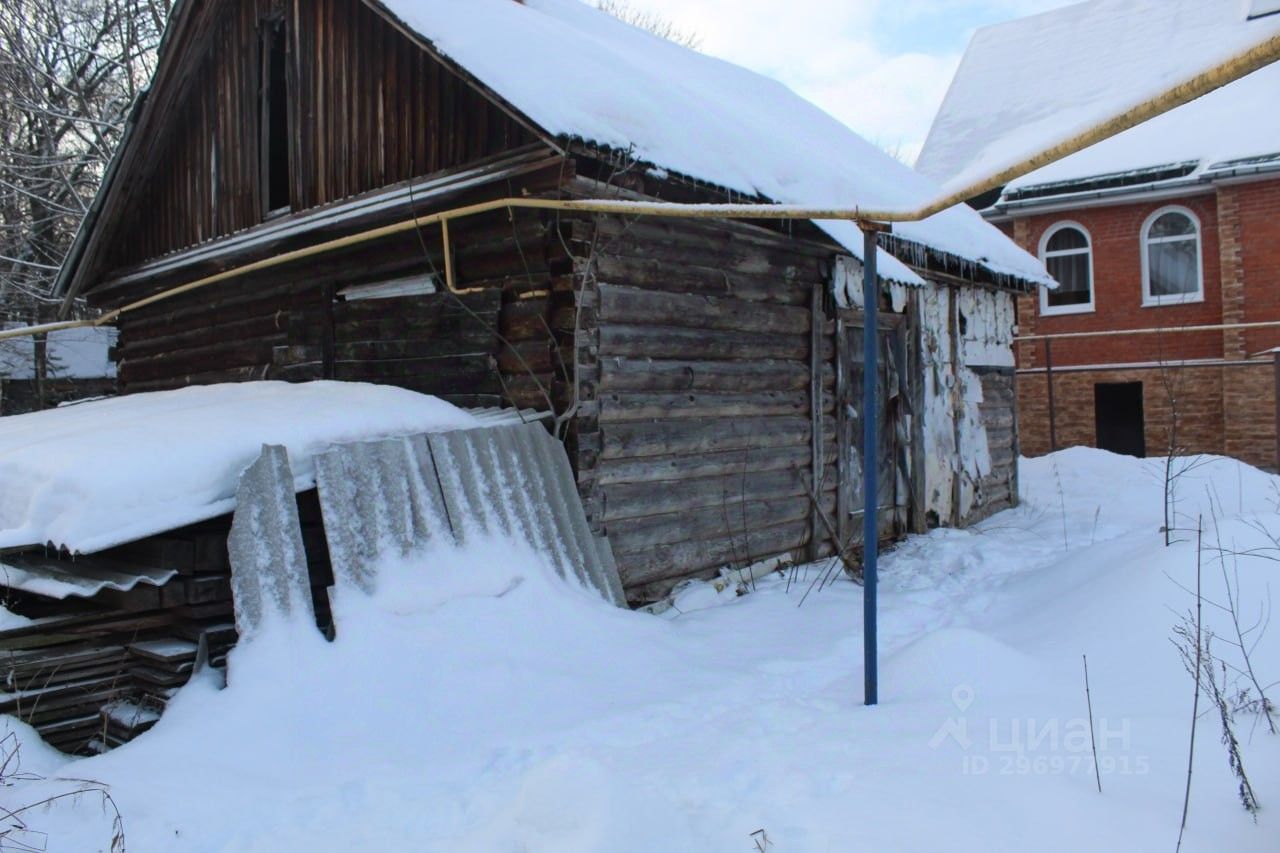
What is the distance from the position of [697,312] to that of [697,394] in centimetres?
64

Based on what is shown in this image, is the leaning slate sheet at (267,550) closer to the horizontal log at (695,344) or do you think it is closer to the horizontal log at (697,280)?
the horizontal log at (695,344)

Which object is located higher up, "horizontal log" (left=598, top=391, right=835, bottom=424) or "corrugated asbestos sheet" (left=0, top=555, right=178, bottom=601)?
"horizontal log" (left=598, top=391, right=835, bottom=424)

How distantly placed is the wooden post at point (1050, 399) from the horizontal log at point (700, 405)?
371 inches

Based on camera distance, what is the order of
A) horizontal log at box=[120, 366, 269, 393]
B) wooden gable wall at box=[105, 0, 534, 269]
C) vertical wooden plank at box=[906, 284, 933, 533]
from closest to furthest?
1. wooden gable wall at box=[105, 0, 534, 269]
2. horizontal log at box=[120, 366, 269, 393]
3. vertical wooden plank at box=[906, 284, 933, 533]

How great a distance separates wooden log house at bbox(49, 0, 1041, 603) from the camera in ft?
19.8

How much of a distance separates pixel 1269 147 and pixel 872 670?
642 inches

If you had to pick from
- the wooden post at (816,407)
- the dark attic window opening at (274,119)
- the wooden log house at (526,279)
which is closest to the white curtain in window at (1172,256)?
the wooden log house at (526,279)

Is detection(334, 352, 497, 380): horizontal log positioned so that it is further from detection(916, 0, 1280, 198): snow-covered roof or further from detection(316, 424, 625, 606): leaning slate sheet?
detection(916, 0, 1280, 198): snow-covered roof

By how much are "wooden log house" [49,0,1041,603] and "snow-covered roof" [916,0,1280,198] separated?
8.25 m

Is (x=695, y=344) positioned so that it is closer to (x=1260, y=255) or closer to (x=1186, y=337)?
(x=1186, y=337)

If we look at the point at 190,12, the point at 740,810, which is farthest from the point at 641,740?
the point at 190,12

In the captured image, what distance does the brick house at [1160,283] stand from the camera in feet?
51.5

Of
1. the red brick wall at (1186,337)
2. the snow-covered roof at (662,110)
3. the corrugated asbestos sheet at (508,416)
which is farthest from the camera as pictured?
the red brick wall at (1186,337)

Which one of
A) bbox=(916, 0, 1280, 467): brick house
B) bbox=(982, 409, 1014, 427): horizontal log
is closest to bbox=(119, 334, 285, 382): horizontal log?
bbox=(982, 409, 1014, 427): horizontal log
